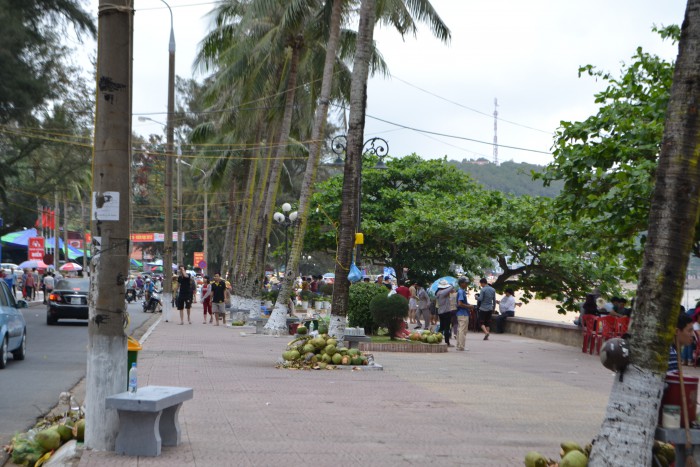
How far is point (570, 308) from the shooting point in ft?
108

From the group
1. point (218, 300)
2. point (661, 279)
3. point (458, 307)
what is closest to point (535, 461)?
point (661, 279)

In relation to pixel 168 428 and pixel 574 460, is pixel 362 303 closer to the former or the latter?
pixel 168 428

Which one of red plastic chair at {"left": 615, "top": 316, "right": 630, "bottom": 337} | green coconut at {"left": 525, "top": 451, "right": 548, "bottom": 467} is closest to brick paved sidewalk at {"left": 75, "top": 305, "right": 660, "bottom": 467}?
green coconut at {"left": 525, "top": 451, "right": 548, "bottom": 467}

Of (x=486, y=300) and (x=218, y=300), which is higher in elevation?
(x=486, y=300)

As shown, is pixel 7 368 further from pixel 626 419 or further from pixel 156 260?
pixel 156 260

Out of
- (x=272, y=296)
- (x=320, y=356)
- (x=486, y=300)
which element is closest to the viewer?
(x=320, y=356)

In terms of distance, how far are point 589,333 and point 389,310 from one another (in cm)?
563

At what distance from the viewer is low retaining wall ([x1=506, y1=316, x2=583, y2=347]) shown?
86.7ft

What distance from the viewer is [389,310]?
21859 millimetres

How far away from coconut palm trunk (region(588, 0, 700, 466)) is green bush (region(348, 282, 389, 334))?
53.9 feet

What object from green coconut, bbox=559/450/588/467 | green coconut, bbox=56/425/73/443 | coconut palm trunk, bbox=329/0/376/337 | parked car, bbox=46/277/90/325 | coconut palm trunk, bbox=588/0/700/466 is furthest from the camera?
parked car, bbox=46/277/90/325

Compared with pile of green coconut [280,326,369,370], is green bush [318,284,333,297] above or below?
below

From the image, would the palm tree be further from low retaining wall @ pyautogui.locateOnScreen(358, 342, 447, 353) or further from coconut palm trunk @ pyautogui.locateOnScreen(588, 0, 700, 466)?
coconut palm trunk @ pyautogui.locateOnScreen(588, 0, 700, 466)

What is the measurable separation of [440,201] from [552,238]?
1686cm
